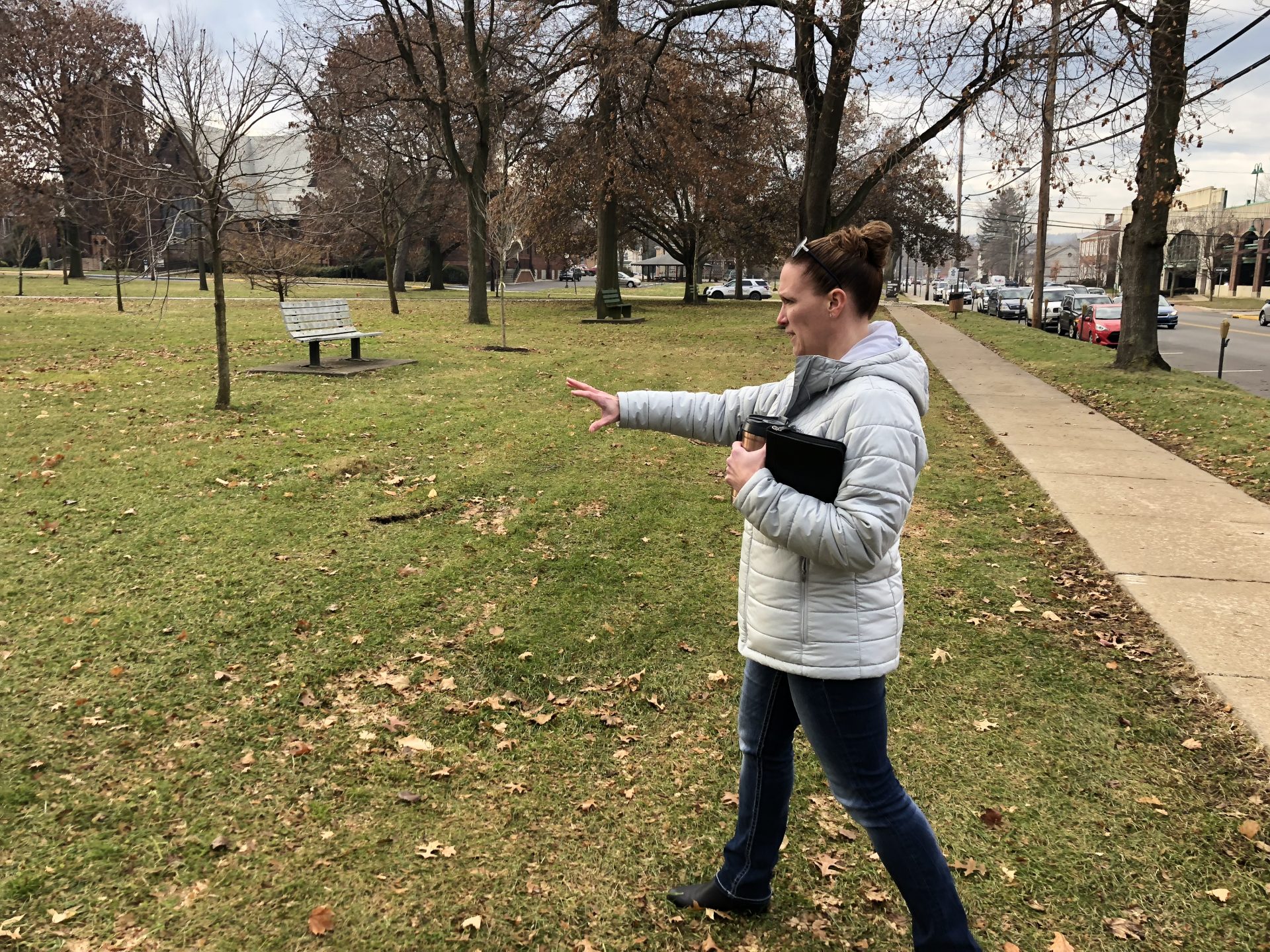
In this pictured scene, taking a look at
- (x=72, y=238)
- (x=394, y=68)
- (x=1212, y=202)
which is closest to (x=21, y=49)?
(x=72, y=238)

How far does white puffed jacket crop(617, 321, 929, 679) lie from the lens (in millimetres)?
2021

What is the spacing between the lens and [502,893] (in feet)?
9.35

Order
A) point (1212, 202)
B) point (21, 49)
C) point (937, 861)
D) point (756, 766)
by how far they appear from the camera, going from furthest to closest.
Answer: point (1212, 202)
point (21, 49)
point (756, 766)
point (937, 861)

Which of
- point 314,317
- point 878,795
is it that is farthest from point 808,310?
point 314,317

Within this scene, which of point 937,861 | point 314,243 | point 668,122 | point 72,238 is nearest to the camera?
point 937,861

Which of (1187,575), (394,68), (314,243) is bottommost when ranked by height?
(1187,575)

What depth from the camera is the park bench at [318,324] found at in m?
12.1

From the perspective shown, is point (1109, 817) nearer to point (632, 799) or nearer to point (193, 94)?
point (632, 799)

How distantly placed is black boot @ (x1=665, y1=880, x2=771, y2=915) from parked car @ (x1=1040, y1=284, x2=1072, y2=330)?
102ft

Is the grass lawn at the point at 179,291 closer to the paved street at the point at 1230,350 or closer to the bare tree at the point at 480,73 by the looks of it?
the bare tree at the point at 480,73

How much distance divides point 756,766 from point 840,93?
48.1 ft

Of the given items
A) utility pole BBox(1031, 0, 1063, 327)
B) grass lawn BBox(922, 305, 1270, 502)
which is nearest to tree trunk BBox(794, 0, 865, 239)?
utility pole BBox(1031, 0, 1063, 327)

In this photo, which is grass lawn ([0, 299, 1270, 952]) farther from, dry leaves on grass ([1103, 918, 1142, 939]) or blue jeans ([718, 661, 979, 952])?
blue jeans ([718, 661, 979, 952])

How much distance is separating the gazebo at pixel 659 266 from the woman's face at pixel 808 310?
108308 mm
